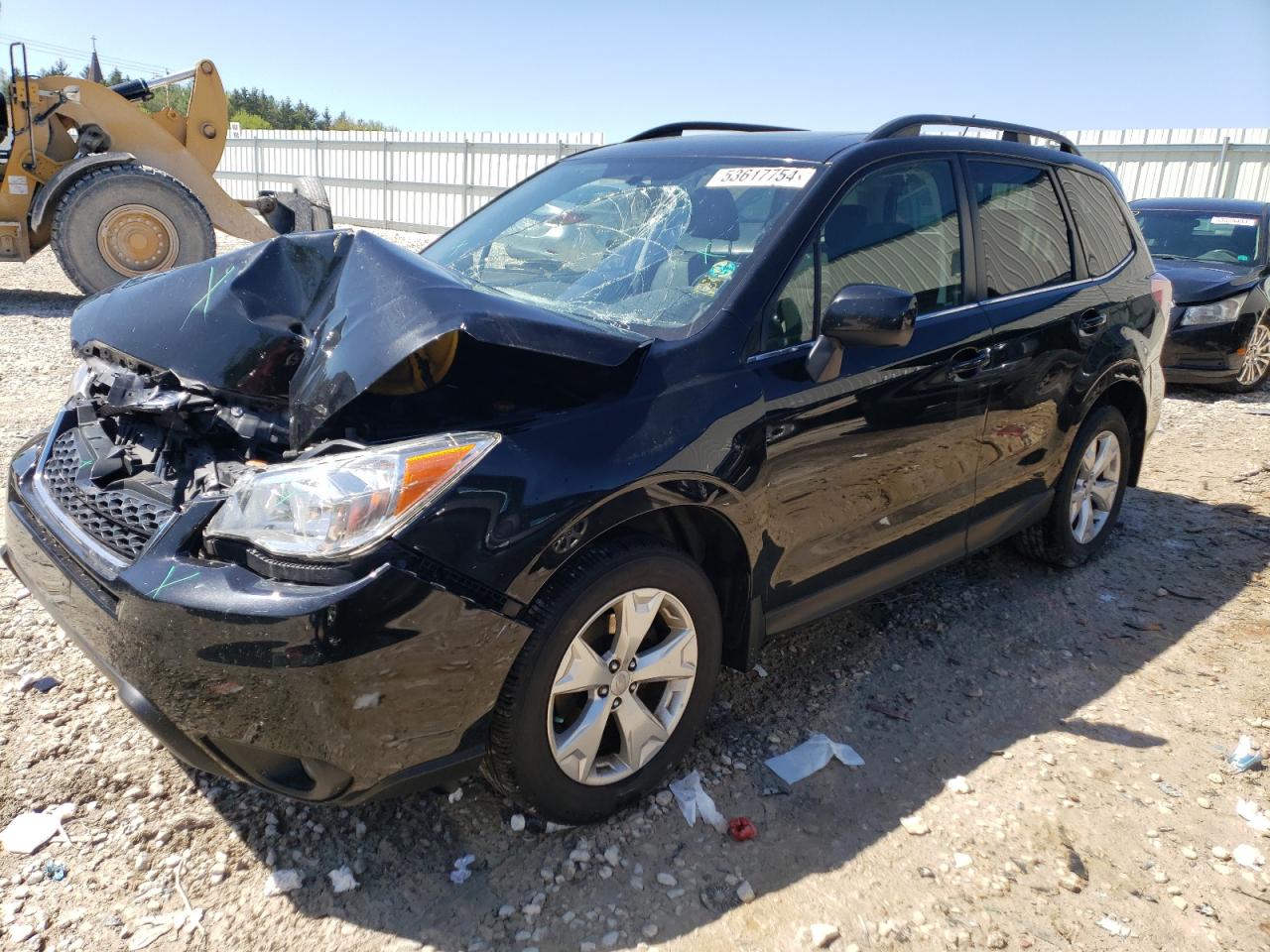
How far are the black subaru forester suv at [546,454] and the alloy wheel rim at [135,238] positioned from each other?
8.23 metres

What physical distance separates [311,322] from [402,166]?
2177 centimetres

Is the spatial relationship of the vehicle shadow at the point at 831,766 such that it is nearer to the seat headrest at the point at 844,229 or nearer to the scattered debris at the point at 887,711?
the scattered debris at the point at 887,711

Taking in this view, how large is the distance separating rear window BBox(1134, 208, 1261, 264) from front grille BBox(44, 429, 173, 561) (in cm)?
945

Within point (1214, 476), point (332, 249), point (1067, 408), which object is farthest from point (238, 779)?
point (1214, 476)

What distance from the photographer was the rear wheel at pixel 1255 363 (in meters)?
8.47

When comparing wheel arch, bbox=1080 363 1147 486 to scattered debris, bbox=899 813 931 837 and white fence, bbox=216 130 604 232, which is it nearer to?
scattered debris, bbox=899 813 931 837

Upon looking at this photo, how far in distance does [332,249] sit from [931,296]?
79.8 inches

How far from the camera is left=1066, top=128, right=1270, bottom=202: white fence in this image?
14266 millimetres

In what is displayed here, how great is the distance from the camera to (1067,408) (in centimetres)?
396

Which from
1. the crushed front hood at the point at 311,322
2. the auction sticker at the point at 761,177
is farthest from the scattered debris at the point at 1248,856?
the auction sticker at the point at 761,177

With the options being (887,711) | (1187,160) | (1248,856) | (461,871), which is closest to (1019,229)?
(887,711)

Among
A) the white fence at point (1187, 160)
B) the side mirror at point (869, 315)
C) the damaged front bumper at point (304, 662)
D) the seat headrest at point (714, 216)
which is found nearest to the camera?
the damaged front bumper at point (304, 662)

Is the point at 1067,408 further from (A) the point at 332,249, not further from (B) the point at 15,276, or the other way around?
(B) the point at 15,276

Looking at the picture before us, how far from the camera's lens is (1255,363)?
8.64 meters
